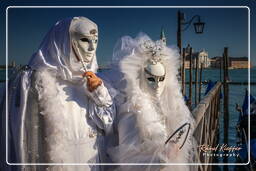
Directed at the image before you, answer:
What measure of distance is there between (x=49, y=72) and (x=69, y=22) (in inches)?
11.9

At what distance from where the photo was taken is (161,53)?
6.06ft

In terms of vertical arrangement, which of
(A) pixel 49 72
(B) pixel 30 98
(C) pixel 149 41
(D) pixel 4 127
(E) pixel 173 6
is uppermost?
(E) pixel 173 6

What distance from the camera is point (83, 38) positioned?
1.73 meters

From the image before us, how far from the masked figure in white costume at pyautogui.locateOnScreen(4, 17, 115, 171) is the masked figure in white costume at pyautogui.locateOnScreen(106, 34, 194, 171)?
116 millimetres

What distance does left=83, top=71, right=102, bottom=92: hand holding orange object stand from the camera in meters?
1.67

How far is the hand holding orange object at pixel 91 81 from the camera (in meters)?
1.67

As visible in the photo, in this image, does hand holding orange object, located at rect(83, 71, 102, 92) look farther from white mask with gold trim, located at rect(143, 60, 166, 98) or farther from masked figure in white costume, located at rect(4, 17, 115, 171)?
white mask with gold trim, located at rect(143, 60, 166, 98)

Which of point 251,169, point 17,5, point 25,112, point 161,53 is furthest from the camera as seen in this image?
point 251,169

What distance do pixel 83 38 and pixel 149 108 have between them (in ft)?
1.78

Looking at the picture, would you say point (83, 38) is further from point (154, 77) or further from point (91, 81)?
point (154, 77)

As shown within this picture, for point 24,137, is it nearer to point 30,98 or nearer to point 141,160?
point 30,98

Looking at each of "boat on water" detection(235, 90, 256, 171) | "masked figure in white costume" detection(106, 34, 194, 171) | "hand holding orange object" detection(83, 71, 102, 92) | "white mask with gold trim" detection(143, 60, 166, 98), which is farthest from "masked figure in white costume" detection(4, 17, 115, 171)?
"boat on water" detection(235, 90, 256, 171)

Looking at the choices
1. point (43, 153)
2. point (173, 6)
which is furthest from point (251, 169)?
point (43, 153)

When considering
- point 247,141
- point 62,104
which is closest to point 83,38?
point 62,104
